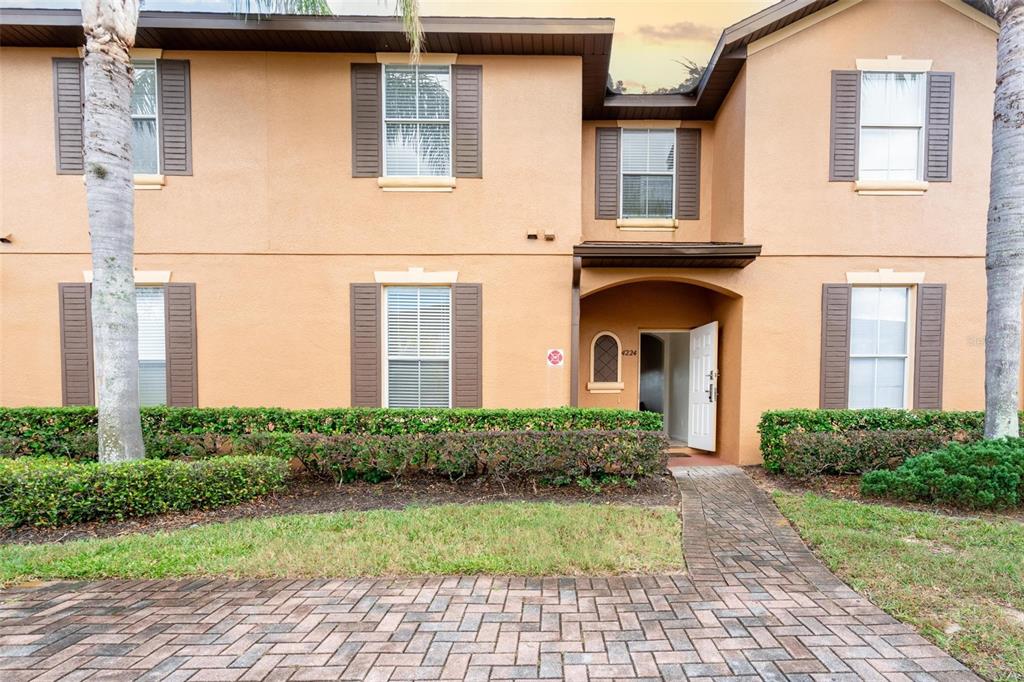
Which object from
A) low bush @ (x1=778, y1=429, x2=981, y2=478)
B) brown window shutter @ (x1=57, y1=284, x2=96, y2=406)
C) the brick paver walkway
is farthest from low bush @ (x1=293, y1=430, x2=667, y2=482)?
brown window shutter @ (x1=57, y1=284, x2=96, y2=406)

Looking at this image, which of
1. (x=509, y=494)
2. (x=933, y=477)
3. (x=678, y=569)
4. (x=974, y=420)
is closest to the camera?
(x=678, y=569)

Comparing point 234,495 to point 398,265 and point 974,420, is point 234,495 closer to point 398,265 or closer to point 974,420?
point 398,265

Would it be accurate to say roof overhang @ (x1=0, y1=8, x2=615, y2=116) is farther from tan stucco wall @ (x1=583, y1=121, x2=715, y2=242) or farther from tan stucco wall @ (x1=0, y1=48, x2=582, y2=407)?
tan stucco wall @ (x1=583, y1=121, x2=715, y2=242)

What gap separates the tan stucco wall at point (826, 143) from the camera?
7098 mm

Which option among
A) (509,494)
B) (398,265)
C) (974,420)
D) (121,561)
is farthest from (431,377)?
(974,420)

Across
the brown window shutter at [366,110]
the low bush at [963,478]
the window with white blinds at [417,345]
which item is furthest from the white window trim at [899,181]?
the brown window shutter at [366,110]

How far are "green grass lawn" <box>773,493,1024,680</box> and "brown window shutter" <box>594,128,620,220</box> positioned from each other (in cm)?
565

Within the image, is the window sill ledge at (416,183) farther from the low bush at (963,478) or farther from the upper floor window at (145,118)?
the low bush at (963,478)

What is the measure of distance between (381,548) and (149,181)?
6550mm

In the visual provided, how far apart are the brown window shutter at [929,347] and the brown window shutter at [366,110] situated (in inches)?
339

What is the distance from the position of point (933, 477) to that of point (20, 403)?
1209cm

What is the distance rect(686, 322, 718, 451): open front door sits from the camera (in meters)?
8.14

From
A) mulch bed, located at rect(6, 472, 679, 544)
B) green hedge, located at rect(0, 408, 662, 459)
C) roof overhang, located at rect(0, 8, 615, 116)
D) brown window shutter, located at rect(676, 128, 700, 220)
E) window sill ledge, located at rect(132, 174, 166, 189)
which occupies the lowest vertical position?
mulch bed, located at rect(6, 472, 679, 544)

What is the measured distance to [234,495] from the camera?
5316 mm
